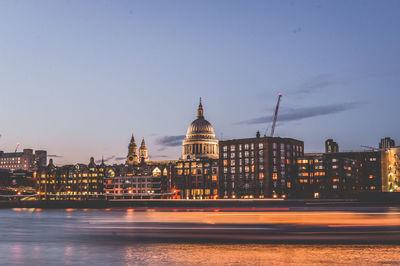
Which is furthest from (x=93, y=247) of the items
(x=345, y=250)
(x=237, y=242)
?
(x=345, y=250)

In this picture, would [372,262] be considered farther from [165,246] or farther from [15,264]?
[15,264]

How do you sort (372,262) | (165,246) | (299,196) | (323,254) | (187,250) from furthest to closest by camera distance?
(299,196)
(165,246)
(187,250)
(323,254)
(372,262)

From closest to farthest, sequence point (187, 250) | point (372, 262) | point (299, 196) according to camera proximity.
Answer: point (372, 262) < point (187, 250) < point (299, 196)

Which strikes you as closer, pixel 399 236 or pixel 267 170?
pixel 399 236

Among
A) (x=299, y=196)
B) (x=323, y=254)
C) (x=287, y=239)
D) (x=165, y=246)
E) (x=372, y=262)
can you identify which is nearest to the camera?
(x=372, y=262)

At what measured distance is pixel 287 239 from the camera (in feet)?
103

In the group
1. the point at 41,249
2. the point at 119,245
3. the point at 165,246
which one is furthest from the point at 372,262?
the point at 41,249

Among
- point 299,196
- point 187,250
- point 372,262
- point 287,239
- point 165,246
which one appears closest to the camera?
point 372,262

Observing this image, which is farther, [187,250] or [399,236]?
[399,236]

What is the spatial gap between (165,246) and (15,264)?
9081mm

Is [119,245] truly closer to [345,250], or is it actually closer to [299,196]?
[345,250]

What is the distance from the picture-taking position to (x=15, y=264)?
21703mm

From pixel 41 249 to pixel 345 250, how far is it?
16675 millimetres

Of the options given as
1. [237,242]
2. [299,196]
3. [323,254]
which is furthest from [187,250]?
[299,196]
